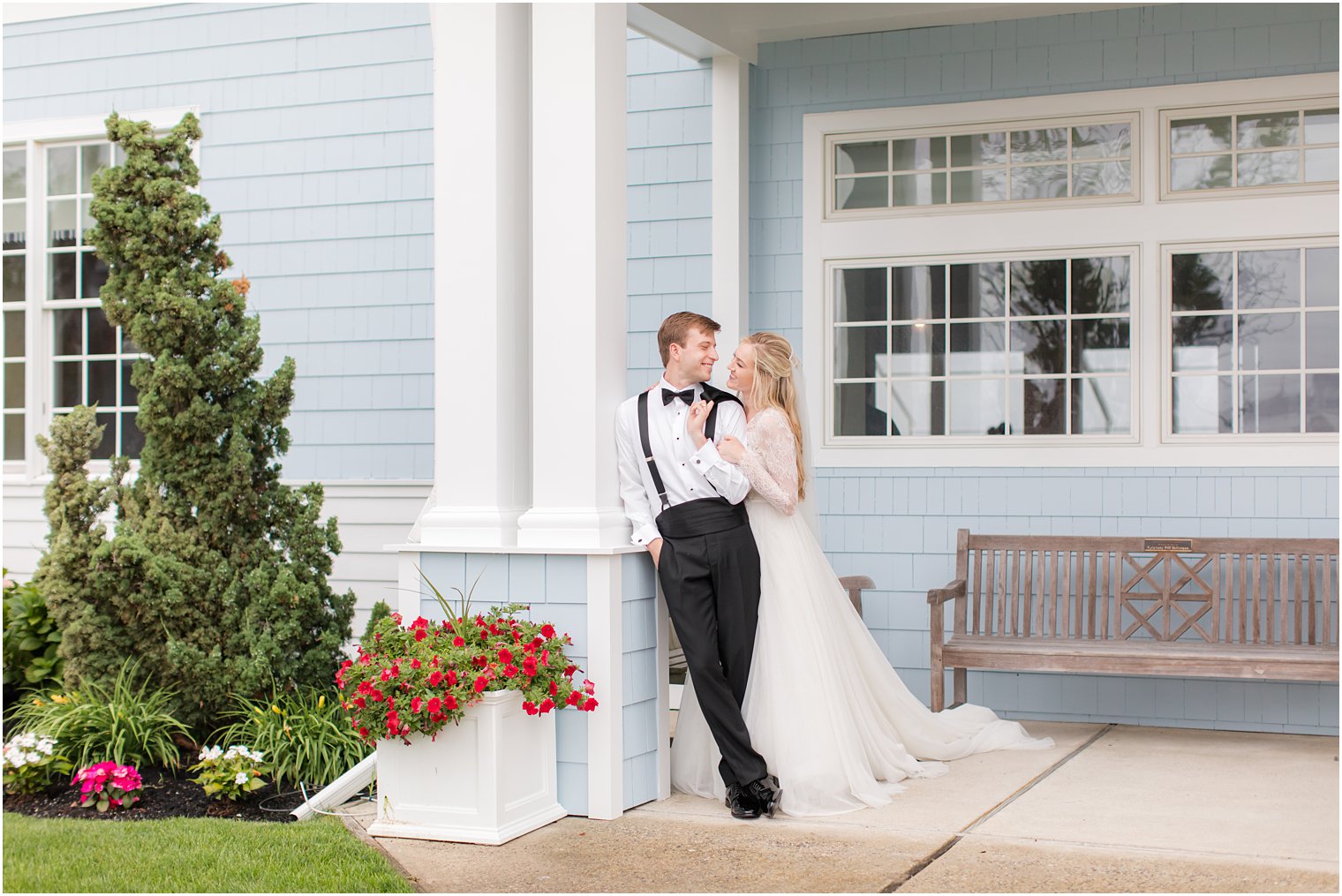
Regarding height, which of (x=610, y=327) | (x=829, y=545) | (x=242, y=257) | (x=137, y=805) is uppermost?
(x=242, y=257)

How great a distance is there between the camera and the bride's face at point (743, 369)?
5465 mm

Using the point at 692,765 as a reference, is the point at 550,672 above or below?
above

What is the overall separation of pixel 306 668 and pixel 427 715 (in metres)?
1.63

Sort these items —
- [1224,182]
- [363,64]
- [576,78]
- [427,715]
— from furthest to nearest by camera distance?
[363,64]
[1224,182]
[576,78]
[427,715]

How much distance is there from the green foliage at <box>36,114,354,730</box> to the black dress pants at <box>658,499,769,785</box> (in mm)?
1830

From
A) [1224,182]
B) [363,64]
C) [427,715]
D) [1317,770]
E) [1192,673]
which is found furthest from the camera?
[363,64]

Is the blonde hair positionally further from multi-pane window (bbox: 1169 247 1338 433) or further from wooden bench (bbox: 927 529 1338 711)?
multi-pane window (bbox: 1169 247 1338 433)

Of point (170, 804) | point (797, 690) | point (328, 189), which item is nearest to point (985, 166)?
point (797, 690)

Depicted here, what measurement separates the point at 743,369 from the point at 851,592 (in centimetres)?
186

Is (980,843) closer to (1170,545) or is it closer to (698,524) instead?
(698,524)

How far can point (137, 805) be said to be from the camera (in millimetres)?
5414

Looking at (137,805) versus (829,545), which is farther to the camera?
(829,545)

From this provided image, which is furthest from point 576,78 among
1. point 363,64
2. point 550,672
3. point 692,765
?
point 363,64

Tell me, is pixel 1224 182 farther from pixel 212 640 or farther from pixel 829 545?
pixel 212 640
